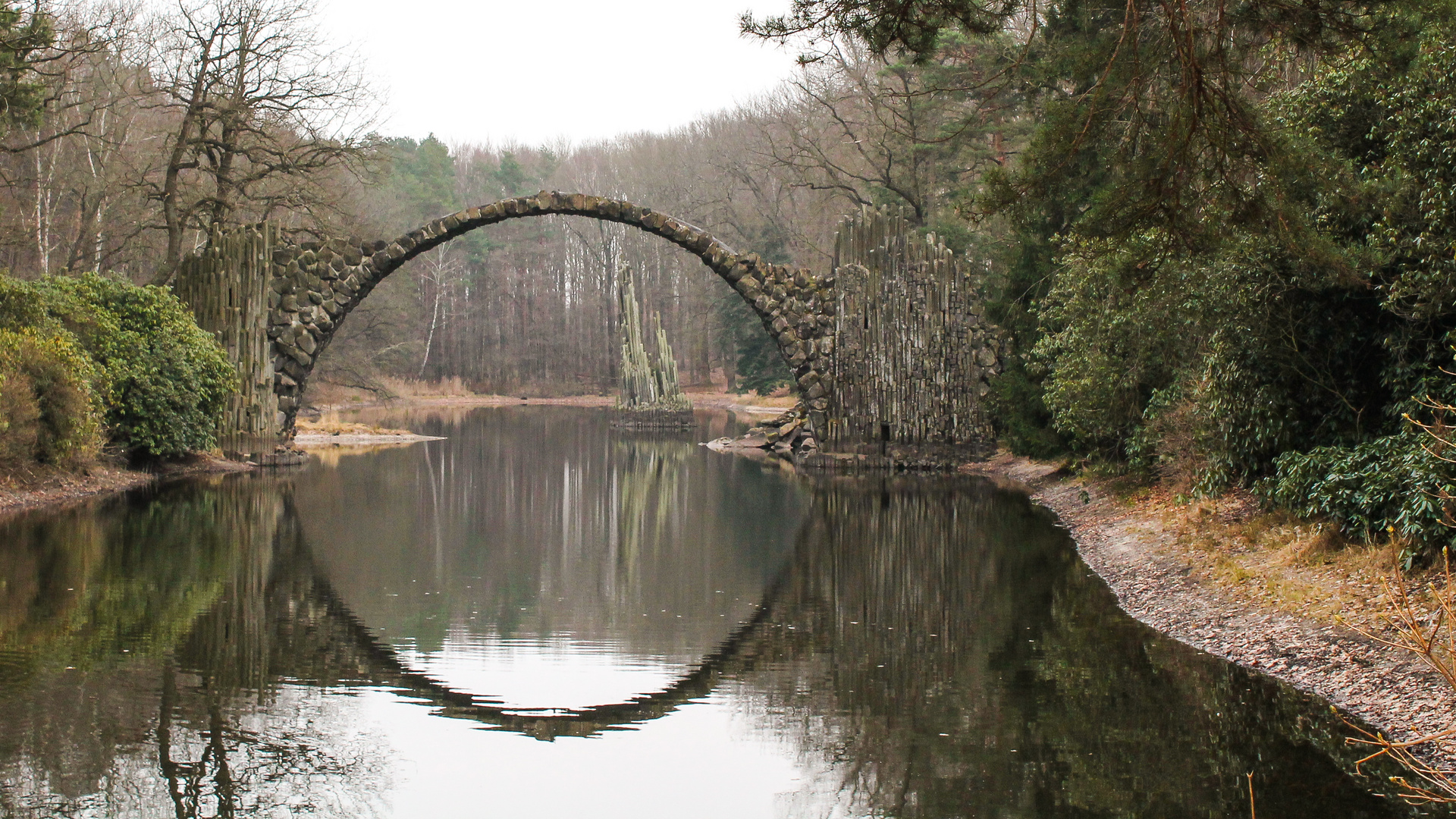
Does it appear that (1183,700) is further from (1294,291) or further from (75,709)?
(75,709)

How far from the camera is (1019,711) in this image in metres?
7.07

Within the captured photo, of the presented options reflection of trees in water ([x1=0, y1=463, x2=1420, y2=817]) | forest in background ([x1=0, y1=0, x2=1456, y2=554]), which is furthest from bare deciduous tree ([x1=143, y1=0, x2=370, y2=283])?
reflection of trees in water ([x1=0, y1=463, x2=1420, y2=817])

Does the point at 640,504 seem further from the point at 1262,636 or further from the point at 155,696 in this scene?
the point at 155,696

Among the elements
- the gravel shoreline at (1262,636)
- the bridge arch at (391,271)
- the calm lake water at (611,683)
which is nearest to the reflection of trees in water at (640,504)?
the calm lake water at (611,683)

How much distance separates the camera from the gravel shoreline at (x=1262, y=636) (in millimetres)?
6613

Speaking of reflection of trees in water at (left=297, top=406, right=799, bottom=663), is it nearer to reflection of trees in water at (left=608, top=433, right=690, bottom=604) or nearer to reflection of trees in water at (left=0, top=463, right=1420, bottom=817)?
reflection of trees in water at (left=608, top=433, right=690, bottom=604)

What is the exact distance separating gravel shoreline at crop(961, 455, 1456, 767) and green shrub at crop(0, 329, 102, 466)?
11795 mm

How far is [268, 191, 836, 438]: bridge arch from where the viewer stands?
22.1 m

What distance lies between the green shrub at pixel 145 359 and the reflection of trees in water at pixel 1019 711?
1115 centimetres

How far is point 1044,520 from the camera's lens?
1562 centimetres

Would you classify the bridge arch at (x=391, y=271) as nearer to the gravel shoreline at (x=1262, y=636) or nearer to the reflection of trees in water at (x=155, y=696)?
the gravel shoreline at (x=1262, y=636)

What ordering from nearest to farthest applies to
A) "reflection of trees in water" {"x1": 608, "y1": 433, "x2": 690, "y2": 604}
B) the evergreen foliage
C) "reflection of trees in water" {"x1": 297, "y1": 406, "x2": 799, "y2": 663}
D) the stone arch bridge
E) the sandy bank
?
"reflection of trees in water" {"x1": 297, "y1": 406, "x2": 799, "y2": 663}, "reflection of trees in water" {"x1": 608, "y1": 433, "x2": 690, "y2": 604}, the sandy bank, the evergreen foliage, the stone arch bridge

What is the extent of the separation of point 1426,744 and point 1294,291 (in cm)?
532

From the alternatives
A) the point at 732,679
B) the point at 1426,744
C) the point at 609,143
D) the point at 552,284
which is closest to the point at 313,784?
the point at 732,679
